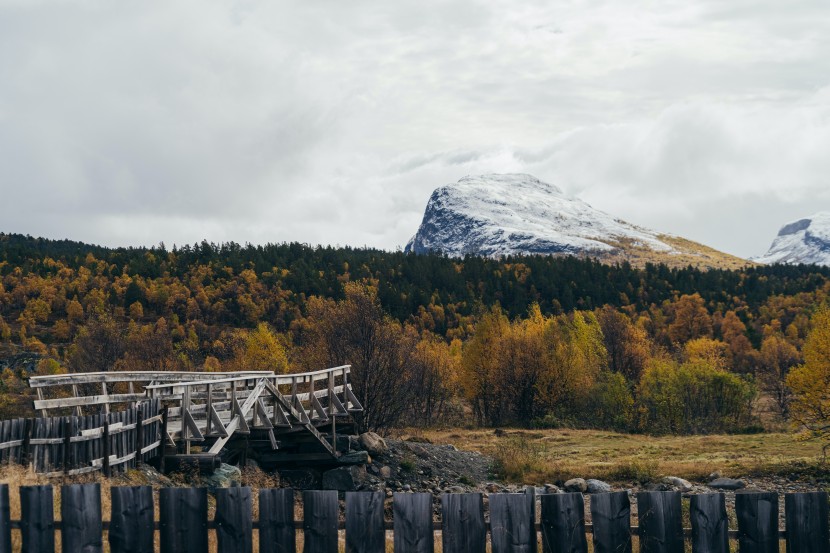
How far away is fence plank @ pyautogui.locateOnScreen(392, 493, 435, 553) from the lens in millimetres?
9234

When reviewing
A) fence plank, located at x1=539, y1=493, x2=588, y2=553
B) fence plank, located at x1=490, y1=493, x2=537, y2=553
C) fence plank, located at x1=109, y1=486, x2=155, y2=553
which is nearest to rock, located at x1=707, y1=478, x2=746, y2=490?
fence plank, located at x1=539, y1=493, x2=588, y2=553

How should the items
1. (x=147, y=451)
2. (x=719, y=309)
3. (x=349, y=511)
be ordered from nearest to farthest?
(x=349, y=511) → (x=147, y=451) → (x=719, y=309)

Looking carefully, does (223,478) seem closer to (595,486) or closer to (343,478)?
(343,478)

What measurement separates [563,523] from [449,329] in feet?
405

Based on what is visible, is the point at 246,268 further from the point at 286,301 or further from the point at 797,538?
the point at 797,538

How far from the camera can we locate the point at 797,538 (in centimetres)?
943

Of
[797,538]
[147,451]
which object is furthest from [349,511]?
[147,451]

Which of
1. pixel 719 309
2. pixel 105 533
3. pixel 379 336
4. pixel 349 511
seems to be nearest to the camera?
pixel 349 511

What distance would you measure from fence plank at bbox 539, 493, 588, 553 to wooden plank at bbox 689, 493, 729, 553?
1246 mm

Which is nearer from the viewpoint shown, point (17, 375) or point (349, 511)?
point (349, 511)

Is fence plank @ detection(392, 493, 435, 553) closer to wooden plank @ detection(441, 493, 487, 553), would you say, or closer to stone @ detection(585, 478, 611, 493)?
wooden plank @ detection(441, 493, 487, 553)

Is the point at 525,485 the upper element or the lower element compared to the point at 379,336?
lower

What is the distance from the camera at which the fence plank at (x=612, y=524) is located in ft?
30.9

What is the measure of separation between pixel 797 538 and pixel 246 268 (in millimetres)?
137156
